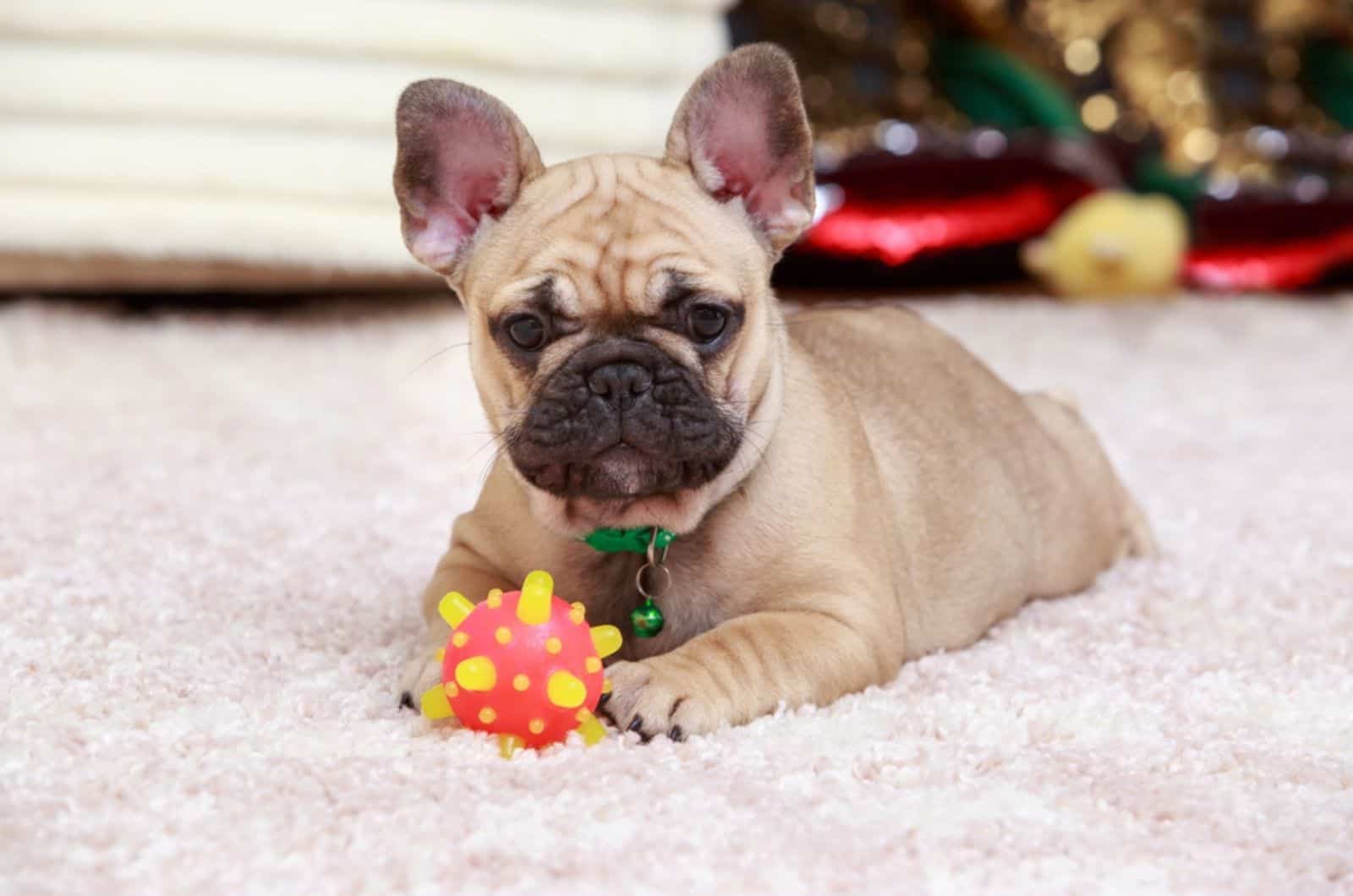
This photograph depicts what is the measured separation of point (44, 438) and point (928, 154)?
2622mm

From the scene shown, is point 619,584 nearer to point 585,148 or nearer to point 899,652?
point 899,652

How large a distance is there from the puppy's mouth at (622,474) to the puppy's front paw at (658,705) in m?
0.18

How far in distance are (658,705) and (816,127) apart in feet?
12.6

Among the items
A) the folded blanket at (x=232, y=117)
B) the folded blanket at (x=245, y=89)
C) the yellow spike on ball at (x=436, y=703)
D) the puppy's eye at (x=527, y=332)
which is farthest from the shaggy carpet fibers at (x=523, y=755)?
the folded blanket at (x=245, y=89)

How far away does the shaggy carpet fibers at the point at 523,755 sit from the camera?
3.46ft

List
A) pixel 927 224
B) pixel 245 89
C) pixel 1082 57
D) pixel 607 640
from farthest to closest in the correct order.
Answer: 1. pixel 1082 57
2. pixel 927 224
3. pixel 245 89
4. pixel 607 640

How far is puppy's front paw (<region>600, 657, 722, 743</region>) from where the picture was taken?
132 cm

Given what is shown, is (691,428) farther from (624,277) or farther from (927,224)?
(927,224)

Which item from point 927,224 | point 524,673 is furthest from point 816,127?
point 524,673

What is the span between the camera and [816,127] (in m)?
4.95

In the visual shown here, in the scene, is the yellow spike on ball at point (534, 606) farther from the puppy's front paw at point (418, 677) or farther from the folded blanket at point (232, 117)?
the folded blanket at point (232, 117)

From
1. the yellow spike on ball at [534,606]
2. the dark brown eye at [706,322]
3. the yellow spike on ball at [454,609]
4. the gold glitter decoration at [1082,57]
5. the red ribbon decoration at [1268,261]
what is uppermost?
the dark brown eye at [706,322]

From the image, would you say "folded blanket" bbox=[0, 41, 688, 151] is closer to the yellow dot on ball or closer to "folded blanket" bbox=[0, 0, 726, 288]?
"folded blanket" bbox=[0, 0, 726, 288]

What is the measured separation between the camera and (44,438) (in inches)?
103
